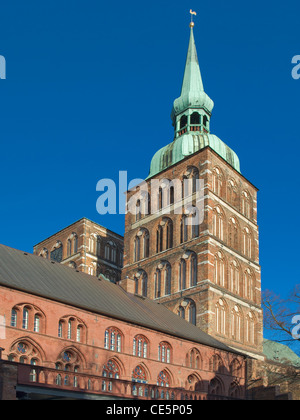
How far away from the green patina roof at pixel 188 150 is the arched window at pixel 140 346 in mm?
26166

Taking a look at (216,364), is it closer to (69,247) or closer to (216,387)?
(216,387)

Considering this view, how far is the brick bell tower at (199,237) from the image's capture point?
55.0 meters

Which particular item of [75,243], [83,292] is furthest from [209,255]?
[75,243]

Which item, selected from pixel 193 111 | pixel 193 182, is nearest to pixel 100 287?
pixel 193 182

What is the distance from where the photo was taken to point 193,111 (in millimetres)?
67938

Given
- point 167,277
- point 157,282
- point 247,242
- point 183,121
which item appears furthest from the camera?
point 183,121

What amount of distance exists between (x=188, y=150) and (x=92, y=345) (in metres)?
31.4

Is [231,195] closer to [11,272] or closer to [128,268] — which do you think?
[128,268]

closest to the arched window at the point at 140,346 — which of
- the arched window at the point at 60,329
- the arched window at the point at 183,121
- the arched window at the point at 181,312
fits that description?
the arched window at the point at 60,329

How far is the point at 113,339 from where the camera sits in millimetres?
38750

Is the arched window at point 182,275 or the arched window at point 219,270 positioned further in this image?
the arched window at point 182,275

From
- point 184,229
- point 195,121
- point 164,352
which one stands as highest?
point 195,121

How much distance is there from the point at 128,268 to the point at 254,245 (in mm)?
13102

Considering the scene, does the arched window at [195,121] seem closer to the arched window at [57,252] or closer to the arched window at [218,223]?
the arched window at [218,223]
